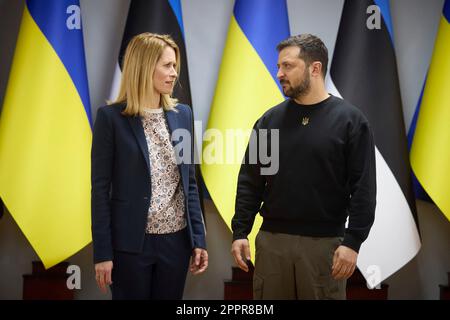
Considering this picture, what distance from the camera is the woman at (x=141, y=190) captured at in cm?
161

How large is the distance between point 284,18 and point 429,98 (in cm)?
79

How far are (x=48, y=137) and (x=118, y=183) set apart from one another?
0.92 m

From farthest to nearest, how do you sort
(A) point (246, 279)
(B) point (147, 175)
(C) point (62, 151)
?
(A) point (246, 279) < (C) point (62, 151) < (B) point (147, 175)

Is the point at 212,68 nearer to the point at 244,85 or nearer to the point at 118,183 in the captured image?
the point at 244,85

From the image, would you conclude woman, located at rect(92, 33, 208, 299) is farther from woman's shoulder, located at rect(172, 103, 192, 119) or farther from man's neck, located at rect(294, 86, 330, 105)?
man's neck, located at rect(294, 86, 330, 105)

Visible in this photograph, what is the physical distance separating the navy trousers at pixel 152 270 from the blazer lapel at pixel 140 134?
0.24m

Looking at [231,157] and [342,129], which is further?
[231,157]

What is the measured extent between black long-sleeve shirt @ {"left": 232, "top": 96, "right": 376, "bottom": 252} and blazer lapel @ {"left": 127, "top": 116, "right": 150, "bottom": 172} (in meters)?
0.41

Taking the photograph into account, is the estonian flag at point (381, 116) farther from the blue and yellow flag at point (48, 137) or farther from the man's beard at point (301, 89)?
the blue and yellow flag at point (48, 137)

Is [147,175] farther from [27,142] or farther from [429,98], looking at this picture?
[429,98]

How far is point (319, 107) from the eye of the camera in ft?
5.60

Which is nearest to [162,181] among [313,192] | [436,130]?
[313,192]

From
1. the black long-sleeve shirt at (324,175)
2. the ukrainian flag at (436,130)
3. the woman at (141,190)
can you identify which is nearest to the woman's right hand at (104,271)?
the woman at (141,190)
